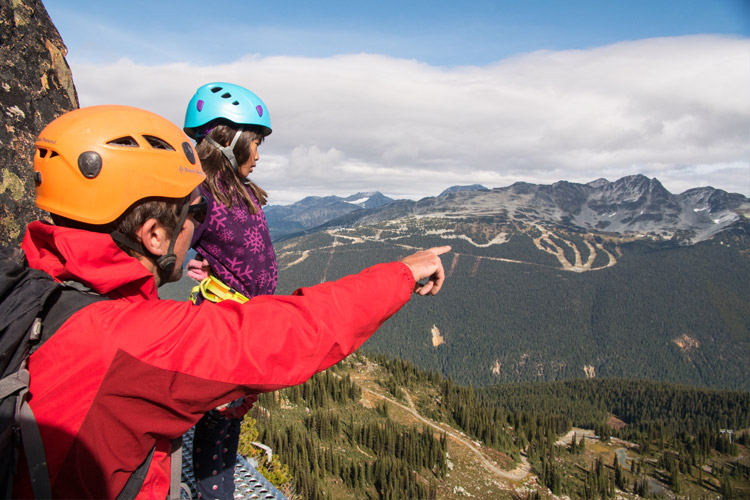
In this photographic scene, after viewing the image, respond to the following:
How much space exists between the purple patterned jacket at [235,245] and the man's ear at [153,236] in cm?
115

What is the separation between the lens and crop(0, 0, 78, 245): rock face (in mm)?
5676

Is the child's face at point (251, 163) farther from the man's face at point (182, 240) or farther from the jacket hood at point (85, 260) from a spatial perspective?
the jacket hood at point (85, 260)

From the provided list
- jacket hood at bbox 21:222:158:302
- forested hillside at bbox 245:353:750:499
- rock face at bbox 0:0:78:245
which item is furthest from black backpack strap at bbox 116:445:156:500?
forested hillside at bbox 245:353:750:499

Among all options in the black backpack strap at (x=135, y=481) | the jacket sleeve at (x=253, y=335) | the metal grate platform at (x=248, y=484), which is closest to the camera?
the jacket sleeve at (x=253, y=335)

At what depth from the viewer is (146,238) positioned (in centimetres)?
275

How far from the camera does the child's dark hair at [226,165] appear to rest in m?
4.12

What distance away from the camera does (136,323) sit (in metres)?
2.10

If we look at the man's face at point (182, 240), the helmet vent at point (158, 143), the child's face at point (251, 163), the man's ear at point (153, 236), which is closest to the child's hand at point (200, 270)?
the child's face at point (251, 163)

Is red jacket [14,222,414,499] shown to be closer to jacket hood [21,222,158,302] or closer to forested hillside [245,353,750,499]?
jacket hood [21,222,158,302]

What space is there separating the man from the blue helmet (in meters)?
1.58

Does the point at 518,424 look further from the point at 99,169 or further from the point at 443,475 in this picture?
the point at 99,169

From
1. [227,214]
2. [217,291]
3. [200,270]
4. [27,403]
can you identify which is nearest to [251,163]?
[227,214]

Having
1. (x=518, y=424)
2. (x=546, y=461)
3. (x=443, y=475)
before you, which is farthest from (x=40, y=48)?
(x=518, y=424)

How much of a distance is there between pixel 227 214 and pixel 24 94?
14.9ft
